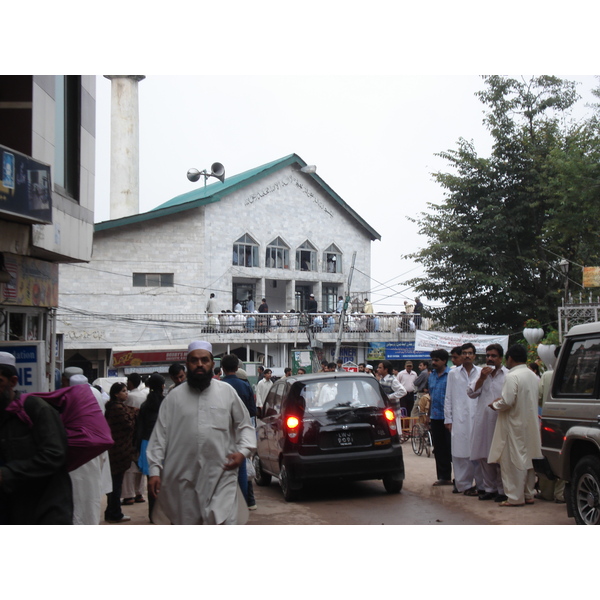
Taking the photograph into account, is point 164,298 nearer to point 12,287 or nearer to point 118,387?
point 12,287

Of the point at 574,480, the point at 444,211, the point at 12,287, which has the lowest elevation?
the point at 574,480

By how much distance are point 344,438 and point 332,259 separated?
3803cm

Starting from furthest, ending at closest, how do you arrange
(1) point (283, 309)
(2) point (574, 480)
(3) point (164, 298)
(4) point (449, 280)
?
1. (1) point (283, 309)
2. (3) point (164, 298)
3. (4) point (449, 280)
4. (2) point (574, 480)

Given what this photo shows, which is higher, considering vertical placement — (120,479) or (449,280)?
(449,280)

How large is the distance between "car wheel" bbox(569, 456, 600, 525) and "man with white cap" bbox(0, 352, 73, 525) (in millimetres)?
4409

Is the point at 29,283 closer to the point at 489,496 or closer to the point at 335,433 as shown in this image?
the point at 335,433

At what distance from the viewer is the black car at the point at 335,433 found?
31.8ft

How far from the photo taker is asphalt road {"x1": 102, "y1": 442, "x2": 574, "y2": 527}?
27.0 ft

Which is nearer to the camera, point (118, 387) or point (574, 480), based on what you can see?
point (574, 480)

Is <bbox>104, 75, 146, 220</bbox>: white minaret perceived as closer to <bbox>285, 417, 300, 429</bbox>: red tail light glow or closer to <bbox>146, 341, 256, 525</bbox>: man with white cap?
<bbox>285, 417, 300, 429</bbox>: red tail light glow

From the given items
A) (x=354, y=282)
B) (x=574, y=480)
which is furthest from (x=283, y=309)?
(x=574, y=480)

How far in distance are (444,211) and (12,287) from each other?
20689mm

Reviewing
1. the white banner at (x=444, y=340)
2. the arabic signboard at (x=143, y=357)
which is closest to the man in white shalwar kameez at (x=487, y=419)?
the white banner at (x=444, y=340)

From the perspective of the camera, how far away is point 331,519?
28.3ft
